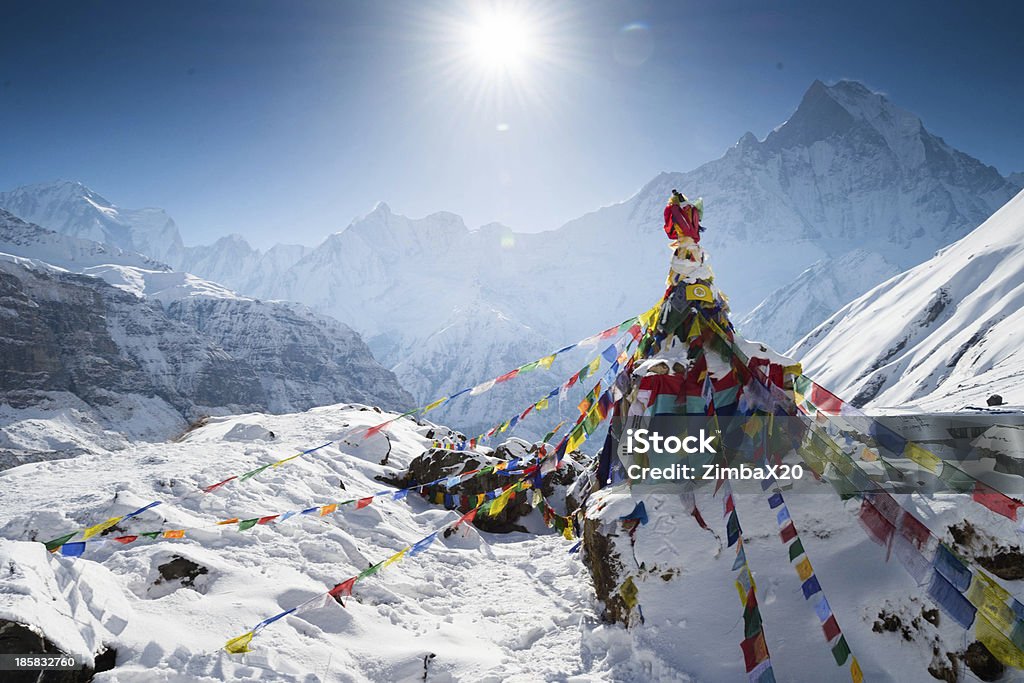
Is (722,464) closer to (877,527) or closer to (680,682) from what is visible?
(877,527)

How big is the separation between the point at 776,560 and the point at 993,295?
239 ft

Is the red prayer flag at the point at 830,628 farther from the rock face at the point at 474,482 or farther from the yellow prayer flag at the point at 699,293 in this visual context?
the rock face at the point at 474,482

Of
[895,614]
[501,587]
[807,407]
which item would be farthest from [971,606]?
[501,587]

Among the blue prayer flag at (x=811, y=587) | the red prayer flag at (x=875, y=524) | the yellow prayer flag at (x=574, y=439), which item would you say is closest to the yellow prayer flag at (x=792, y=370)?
the red prayer flag at (x=875, y=524)

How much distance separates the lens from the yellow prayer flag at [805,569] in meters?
5.90

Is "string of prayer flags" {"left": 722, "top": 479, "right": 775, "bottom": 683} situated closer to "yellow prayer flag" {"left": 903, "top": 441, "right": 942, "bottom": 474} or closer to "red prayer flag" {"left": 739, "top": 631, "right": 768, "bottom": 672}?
"red prayer flag" {"left": 739, "top": 631, "right": 768, "bottom": 672}

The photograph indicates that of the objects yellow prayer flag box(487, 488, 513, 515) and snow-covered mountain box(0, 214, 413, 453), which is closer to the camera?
yellow prayer flag box(487, 488, 513, 515)

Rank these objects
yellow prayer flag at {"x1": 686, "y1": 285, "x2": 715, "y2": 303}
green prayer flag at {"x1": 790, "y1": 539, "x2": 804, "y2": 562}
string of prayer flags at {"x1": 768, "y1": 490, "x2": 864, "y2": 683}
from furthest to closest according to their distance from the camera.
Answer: yellow prayer flag at {"x1": 686, "y1": 285, "x2": 715, "y2": 303} → green prayer flag at {"x1": 790, "y1": 539, "x2": 804, "y2": 562} → string of prayer flags at {"x1": 768, "y1": 490, "x2": 864, "y2": 683}

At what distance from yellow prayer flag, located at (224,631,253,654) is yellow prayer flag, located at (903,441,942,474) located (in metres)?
8.19

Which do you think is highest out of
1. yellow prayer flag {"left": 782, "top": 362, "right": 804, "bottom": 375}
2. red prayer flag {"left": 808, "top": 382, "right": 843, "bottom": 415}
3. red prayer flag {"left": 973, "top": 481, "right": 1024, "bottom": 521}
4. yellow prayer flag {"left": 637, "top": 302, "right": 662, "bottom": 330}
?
yellow prayer flag {"left": 637, "top": 302, "right": 662, "bottom": 330}

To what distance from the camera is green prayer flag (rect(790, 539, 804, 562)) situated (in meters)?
6.03

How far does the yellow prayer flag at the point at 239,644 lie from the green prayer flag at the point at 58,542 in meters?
3.19

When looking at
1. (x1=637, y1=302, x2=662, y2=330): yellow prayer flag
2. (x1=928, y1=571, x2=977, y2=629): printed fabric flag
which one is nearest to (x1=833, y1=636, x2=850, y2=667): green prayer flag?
(x1=928, y1=571, x2=977, y2=629): printed fabric flag

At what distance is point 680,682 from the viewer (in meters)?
5.61
